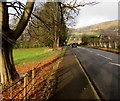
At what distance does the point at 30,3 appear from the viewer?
7020mm

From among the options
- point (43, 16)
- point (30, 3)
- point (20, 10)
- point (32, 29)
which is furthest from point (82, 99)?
point (43, 16)

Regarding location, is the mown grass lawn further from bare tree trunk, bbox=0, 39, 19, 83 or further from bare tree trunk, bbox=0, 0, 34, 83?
bare tree trunk, bbox=0, 0, 34, 83

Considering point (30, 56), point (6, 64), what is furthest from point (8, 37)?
point (30, 56)

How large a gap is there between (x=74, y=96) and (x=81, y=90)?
0.66 meters

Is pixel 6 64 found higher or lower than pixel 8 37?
lower

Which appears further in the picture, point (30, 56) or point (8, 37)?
point (30, 56)

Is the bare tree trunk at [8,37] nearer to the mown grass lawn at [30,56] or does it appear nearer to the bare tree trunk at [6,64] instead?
the bare tree trunk at [6,64]

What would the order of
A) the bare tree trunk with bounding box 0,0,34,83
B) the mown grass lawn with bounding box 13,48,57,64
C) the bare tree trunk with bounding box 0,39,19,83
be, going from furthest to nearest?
1. the mown grass lawn with bounding box 13,48,57,64
2. the bare tree trunk with bounding box 0,39,19,83
3. the bare tree trunk with bounding box 0,0,34,83

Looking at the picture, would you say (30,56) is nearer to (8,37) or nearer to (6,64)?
(6,64)

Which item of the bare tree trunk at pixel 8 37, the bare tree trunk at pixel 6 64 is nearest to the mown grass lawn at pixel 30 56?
the bare tree trunk at pixel 6 64

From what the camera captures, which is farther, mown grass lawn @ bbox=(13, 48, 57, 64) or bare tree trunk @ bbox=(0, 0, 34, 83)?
mown grass lawn @ bbox=(13, 48, 57, 64)

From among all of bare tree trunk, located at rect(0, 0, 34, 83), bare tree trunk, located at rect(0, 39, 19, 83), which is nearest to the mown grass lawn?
bare tree trunk, located at rect(0, 39, 19, 83)

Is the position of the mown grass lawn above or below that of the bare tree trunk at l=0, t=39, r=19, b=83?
below

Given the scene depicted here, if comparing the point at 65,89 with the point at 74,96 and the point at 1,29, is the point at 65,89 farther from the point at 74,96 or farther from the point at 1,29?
the point at 1,29
